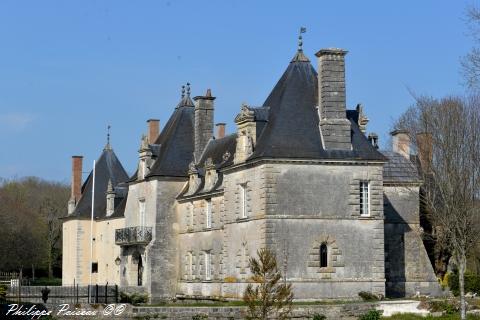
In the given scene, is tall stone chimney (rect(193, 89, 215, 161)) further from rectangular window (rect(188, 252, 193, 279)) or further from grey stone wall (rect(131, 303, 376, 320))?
grey stone wall (rect(131, 303, 376, 320))

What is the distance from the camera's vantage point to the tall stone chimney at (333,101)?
33.4m

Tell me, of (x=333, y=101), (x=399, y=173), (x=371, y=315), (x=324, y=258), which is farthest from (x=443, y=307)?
(x=399, y=173)

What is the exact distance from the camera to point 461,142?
37.1 m

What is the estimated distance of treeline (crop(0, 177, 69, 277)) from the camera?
63562mm

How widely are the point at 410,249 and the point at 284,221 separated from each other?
8917 mm

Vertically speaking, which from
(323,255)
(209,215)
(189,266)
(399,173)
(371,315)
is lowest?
(371,315)

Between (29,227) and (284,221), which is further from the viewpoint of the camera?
(29,227)

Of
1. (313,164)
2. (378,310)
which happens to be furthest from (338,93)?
(378,310)

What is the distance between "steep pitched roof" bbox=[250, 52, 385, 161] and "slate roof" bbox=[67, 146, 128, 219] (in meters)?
20.0

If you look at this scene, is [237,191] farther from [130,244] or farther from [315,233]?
[130,244]

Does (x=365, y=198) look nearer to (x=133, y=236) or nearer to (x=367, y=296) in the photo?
→ (x=367, y=296)

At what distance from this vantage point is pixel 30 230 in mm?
66312

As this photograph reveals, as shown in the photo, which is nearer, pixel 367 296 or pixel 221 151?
pixel 367 296

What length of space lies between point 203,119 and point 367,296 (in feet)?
46.7
